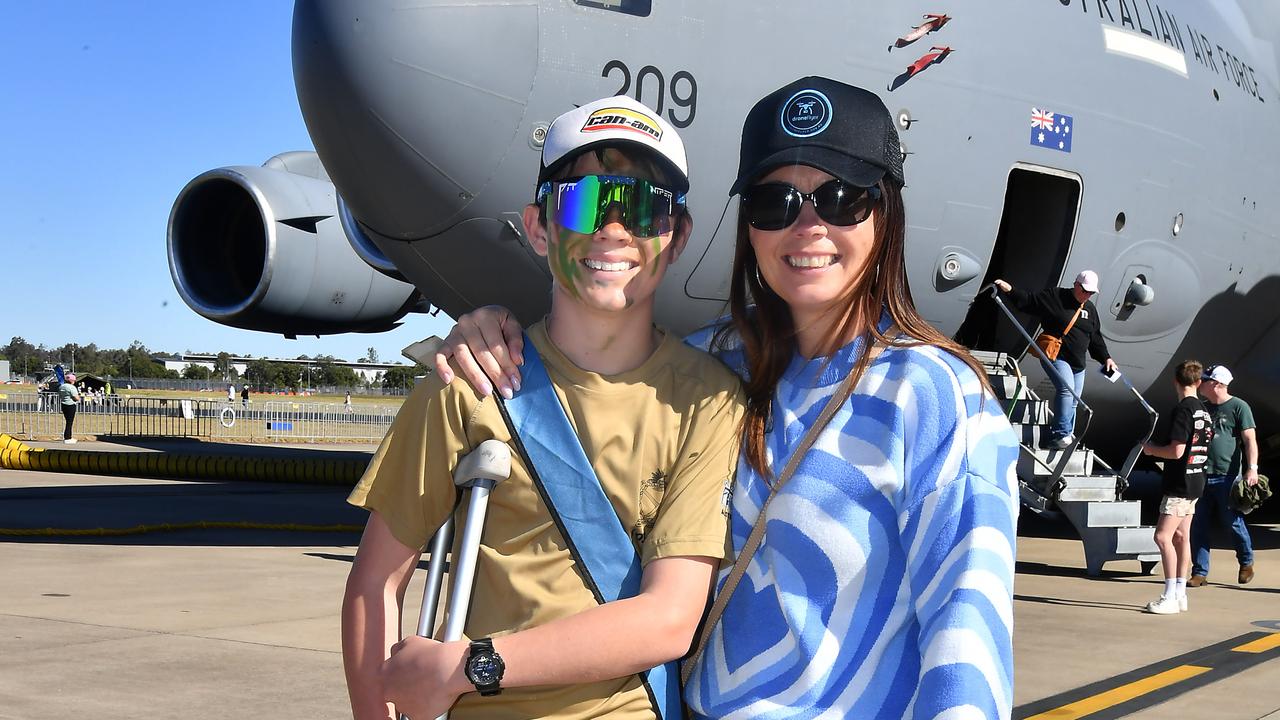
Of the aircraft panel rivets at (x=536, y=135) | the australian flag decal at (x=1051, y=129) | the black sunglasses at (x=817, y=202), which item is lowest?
the black sunglasses at (x=817, y=202)

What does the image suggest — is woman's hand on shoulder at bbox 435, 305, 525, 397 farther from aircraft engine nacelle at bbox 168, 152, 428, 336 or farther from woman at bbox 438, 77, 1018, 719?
aircraft engine nacelle at bbox 168, 152, 428, 336

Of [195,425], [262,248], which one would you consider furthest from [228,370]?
[262,248]

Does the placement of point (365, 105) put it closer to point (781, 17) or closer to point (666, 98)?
point (666, 98)

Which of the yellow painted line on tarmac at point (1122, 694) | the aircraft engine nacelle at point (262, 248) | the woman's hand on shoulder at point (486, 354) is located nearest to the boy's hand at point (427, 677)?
the woman's hand on shoulder at point (486, 354)

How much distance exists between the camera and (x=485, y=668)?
5.89 ft

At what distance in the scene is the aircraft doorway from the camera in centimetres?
870

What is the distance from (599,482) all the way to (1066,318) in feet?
24.2

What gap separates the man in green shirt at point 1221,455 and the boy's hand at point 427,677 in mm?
8858

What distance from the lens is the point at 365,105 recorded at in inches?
242

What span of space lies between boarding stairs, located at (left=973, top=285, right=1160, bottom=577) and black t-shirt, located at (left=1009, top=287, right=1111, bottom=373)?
0.23m

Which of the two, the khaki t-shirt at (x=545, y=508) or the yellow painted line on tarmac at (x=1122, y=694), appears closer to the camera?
the khaki t-shirt at (x=545, y=508)

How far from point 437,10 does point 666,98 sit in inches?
48.9

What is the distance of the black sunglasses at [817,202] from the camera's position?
2.08 meters

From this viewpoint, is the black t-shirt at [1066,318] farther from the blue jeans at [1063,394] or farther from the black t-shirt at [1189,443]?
the black t-shirt at [1189,443]
